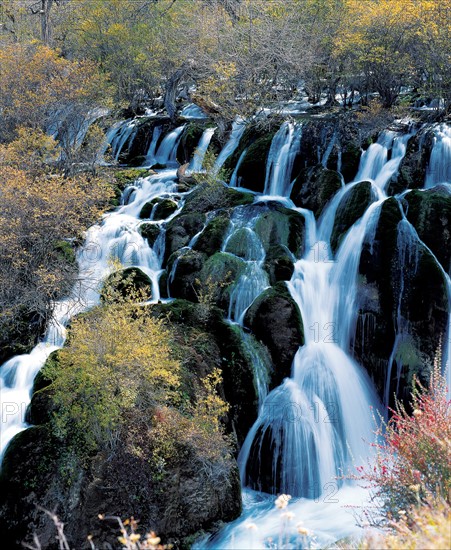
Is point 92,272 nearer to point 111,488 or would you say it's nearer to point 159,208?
point 159,208

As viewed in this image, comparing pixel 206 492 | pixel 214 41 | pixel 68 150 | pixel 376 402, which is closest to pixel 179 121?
pixel 214 41

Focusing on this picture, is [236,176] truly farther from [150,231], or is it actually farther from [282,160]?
[150,231]

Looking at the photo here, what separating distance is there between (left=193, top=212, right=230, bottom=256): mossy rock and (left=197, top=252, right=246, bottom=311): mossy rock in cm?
76

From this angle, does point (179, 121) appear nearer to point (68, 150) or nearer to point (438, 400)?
point (68, 150)

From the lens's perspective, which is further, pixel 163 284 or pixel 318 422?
pixel 163 284

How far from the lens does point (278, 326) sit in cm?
1138

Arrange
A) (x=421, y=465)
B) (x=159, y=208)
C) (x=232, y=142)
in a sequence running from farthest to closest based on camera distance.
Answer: (x=232, y=142) < (x=159, y=208) < (x=421, y=465)

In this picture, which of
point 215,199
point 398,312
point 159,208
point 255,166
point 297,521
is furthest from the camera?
point 255,166

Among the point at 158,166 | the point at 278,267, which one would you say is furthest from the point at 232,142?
the point at 278,267

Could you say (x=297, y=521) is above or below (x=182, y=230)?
below

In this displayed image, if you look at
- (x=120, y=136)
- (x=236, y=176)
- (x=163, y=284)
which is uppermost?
(x=120, y=136)

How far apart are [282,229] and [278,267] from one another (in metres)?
1.74

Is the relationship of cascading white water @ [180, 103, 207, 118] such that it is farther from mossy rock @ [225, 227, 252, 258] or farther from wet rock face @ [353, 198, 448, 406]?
wet rock face @ [353, 198, 448, 406]

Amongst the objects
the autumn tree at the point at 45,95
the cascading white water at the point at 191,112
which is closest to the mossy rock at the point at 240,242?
the autumn tree at the point at 45,95
